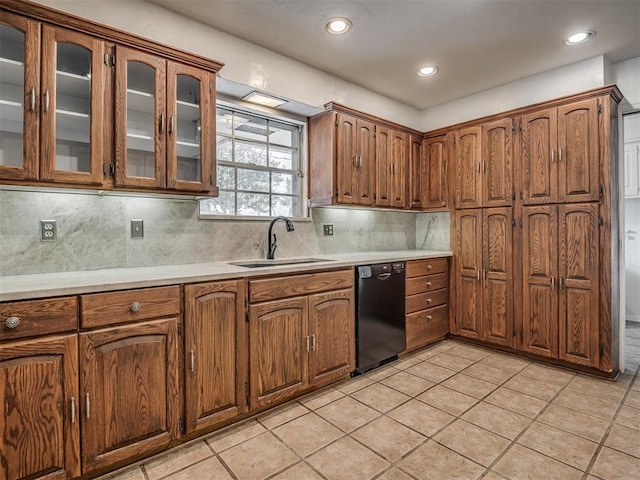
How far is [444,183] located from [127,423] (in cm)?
350

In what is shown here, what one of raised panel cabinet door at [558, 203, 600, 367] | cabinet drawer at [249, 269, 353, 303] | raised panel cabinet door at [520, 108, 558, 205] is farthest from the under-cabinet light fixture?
raised panel cabinet door at [558, 203, 600, 367]

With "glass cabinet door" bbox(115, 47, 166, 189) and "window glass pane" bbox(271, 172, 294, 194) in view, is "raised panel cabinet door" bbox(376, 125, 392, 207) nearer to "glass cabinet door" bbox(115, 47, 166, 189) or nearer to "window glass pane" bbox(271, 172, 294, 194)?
"window glass pane" bbox(271, 172, 294, 194)

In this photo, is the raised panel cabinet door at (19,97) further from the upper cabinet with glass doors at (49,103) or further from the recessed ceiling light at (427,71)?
the recessed ceiling light at (427,71)

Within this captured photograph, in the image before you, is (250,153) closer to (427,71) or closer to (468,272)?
(427,71)

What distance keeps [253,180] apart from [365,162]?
1.09 m

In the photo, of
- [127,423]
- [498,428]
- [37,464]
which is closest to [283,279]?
[127,423]

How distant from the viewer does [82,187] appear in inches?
74.2

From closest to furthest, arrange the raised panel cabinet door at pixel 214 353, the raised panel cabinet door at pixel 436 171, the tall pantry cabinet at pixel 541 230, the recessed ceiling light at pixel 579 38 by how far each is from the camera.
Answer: the raised panel cabinet door at pixel 214 353 < the recessed ceiling light at pixel 579 38 < the tall pantry cabinet at pixel 541 230 < the raised panel cabinet door at pixel 436 171

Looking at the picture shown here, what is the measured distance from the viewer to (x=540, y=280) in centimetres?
313

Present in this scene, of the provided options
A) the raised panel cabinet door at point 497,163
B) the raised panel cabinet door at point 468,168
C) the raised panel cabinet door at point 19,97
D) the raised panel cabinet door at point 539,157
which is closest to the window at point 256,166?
the raised panel cabinet door at point 19,97

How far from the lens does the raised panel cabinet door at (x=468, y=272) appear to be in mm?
3566

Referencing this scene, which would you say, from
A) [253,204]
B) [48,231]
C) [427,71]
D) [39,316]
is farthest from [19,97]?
[427,71]

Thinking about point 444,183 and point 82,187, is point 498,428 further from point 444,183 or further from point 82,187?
point 82,187

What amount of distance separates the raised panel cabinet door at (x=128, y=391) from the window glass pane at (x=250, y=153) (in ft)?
5.31
